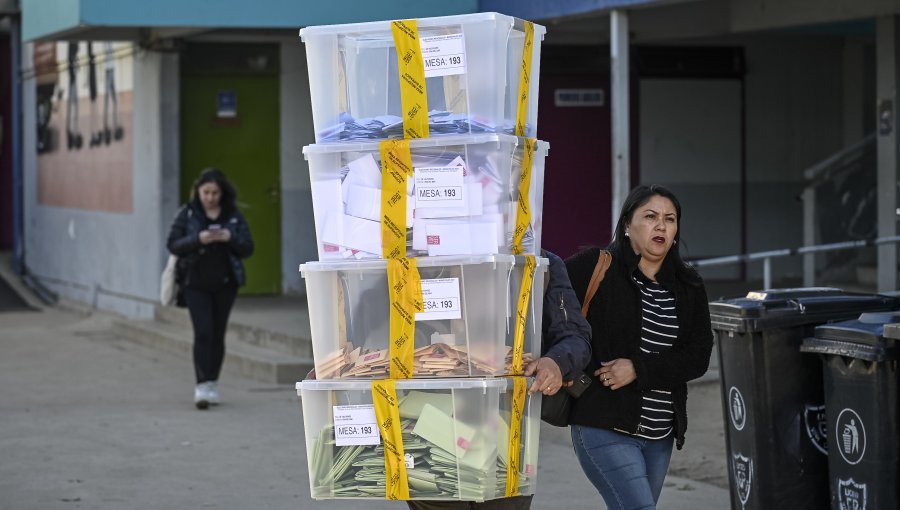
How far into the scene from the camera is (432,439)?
16.1 feet

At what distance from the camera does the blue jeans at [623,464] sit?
5266 mm

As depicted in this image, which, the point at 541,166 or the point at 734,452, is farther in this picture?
the point at 734,452

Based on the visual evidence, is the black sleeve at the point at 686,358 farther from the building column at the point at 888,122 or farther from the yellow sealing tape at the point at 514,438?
the building column at the point at 888,122

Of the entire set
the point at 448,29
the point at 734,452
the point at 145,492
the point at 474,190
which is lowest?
the point at 145,492

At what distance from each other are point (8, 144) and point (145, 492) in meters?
19.9

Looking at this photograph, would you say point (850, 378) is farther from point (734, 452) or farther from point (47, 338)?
point (47, 338)

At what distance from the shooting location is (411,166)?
495cm

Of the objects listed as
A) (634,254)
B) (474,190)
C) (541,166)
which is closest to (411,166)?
(474,190)

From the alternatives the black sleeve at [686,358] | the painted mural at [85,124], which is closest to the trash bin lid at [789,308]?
the black sleeve at [686,358]

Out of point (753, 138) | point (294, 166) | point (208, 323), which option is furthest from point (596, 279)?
point (753, 138)

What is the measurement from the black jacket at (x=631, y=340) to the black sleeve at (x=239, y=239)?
6055 mm

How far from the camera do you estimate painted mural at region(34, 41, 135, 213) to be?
713 inches

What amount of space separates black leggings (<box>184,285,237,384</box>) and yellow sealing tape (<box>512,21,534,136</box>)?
A: 6.51m

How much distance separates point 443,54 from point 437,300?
2.69 feet
